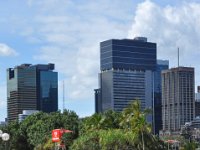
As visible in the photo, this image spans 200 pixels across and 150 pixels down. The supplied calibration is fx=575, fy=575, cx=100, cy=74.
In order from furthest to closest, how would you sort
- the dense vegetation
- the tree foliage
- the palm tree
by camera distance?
the tree foliage < the dense vegetation < the palm tree

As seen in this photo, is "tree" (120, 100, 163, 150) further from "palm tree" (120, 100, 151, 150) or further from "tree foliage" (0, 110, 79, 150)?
"tree foliage" (0, 110, 79, 150)

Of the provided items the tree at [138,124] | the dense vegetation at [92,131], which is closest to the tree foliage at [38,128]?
the dense vegetation at [92,131]

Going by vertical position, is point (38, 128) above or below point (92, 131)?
below

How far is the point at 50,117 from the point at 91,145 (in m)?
17.6

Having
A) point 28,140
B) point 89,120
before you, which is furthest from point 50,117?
point 89,120

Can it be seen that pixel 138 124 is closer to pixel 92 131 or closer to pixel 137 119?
pixel 137 119

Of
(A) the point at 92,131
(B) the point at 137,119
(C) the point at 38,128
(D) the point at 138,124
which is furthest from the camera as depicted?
(C) the point at 38,128

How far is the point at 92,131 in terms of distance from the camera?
69.4 m

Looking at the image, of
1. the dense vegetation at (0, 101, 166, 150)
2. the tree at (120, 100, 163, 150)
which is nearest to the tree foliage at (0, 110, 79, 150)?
the dense vegetation at (0, 101, 166, 150)

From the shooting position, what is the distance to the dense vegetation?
64.4m

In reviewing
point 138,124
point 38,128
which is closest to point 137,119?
point 138,124

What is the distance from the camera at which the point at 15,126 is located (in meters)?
87.2

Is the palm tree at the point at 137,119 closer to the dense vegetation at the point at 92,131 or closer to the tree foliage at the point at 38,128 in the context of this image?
the dense vegetation at the point at 92,131

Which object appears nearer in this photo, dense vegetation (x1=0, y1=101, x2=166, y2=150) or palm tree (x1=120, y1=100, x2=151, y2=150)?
palm tree (x1=120, y1=100, x2=151, y2=150)
